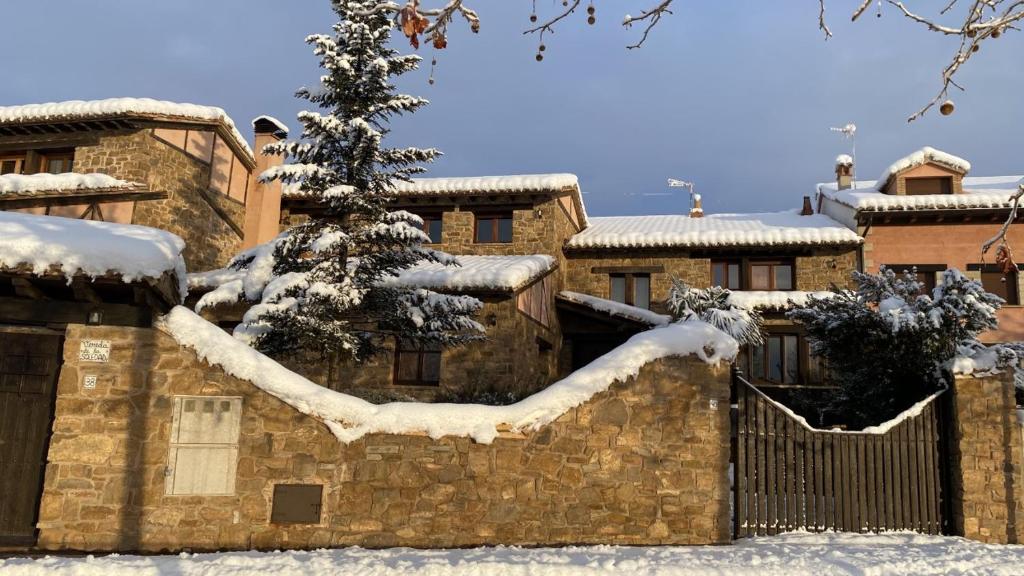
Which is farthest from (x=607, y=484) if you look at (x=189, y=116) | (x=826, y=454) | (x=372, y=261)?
(x=189, y=116)

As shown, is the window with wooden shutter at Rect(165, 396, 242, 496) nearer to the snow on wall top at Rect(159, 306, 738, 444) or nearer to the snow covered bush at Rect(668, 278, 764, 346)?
the snow on wall top at Rect(159, 306, 738, 444)

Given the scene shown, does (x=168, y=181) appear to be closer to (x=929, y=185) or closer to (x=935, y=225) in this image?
(x=935, y=225)

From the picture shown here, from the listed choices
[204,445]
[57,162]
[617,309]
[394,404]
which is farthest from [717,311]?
[57,162]

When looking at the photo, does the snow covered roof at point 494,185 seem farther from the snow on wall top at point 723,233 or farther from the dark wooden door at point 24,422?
the dark wooden door at point 24,422

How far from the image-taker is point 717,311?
1681 cm

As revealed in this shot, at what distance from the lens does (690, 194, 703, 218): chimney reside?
26.9 metres

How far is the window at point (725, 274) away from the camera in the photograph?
20.8 meters

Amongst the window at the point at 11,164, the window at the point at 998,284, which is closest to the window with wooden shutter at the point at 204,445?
the window at the point at 11,164

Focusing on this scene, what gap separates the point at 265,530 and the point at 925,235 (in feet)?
65.6

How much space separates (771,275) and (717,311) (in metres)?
4.87

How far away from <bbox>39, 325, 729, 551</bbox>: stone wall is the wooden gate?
0.62 m

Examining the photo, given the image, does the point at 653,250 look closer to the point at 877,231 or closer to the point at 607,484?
the point at 877,231

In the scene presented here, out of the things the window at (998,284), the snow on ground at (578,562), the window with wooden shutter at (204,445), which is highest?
the window at (998,284)

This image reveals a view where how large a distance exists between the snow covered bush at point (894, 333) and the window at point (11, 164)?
785 inches
